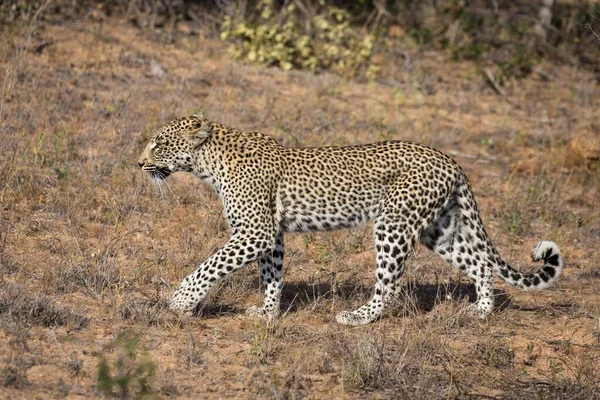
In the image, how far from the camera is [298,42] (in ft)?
53.0

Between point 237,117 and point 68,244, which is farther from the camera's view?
point 237,117

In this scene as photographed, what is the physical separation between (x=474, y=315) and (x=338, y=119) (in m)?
5.82

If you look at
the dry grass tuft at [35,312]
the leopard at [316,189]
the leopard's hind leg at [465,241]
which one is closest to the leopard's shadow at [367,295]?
the leopard's hind leg at [465,241]

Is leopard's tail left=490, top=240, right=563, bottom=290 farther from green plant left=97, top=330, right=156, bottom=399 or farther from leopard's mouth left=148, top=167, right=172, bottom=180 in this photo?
green plant left=97, top=330, right=156, bottom=399

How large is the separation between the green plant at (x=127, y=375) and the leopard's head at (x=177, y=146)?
1.96 metres

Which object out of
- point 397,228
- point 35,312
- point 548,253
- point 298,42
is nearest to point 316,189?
point 397,228

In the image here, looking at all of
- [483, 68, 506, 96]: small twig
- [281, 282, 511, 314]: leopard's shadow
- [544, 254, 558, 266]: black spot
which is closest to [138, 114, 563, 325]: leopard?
[544, 254, 558, 266]: black spot

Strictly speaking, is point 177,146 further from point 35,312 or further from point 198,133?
point 35,312

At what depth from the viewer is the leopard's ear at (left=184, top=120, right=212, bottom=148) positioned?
29.1 ft

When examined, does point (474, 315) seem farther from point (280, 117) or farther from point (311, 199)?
point (280, 117)

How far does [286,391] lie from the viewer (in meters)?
7.09

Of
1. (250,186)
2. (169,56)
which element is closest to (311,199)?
(250,186)

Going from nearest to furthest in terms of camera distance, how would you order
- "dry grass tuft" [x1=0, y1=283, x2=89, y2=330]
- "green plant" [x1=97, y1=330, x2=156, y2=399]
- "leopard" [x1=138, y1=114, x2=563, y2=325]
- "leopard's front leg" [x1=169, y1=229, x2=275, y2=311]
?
"green plant" [x1=97, y1=330, x2=156, y2=399], "dry grass tuft" [x1=0, y1=283, x2=89, y2=330], "leopard's front leg" [x1=169, y1=229, x2=275, y2=311], "leopard" [x1=138, y1=114, x2=563, y2=325]

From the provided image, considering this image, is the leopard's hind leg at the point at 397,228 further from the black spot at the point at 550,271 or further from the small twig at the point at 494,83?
the small twig at the point at 494,83
